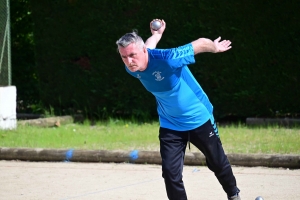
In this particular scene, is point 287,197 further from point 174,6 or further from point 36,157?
point 174,6

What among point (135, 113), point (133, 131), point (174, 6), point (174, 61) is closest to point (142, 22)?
point (174, 6)

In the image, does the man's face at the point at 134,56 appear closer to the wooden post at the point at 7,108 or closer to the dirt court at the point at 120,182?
the dirt court at the point at 120,182

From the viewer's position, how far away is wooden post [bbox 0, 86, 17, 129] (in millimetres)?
11945

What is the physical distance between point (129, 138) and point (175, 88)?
16.6ft

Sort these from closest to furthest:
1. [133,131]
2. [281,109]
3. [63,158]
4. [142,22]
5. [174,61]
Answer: [174,61], [63,158], [133,131], [281,109], [142,22]

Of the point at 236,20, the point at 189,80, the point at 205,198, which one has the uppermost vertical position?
the point at 236,20

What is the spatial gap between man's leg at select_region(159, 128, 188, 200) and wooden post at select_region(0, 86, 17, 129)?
6638mm

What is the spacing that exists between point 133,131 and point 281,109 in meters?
2.76

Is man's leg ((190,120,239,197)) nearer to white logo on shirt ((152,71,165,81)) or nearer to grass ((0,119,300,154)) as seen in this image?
white logo on shirt ((152,71,165,81))

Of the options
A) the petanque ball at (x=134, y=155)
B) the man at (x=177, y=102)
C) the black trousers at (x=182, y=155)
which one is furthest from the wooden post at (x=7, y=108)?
the black trousers at (x=182, y=155)

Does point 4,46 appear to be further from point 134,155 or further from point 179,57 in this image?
point 179,57

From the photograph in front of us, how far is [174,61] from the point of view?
5.48 m

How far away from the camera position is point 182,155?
5.82 metres

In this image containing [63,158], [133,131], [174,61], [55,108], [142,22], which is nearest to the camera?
[174,61]
